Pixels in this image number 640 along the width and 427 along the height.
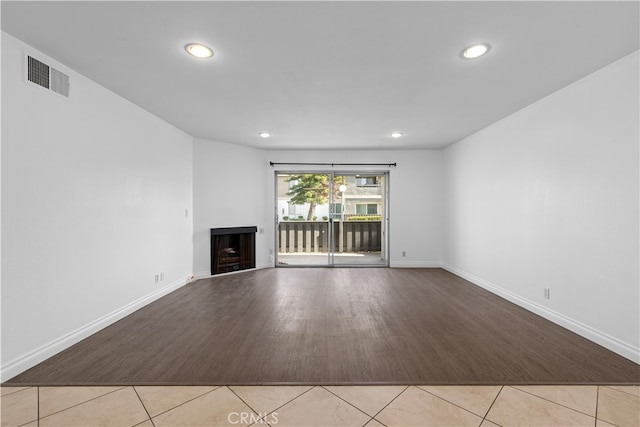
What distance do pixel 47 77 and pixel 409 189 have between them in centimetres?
548

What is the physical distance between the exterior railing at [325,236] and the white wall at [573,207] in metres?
2.76

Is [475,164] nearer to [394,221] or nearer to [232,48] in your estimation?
[394,221]

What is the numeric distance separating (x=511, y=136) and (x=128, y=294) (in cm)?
507

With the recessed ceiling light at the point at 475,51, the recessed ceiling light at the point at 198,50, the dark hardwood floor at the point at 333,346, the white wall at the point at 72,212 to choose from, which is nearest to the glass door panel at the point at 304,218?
the dark hardwood floor at the point at 333,346

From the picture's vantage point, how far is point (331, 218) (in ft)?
20.1

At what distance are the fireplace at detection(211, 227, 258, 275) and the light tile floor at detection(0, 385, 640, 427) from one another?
3372 mm

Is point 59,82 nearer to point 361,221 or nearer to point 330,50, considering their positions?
point 330,50

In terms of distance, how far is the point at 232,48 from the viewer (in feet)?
7.25

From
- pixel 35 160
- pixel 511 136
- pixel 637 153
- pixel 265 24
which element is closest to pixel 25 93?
pixel 35 160

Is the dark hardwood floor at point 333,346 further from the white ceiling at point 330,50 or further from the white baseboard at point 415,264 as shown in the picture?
the white ceiling at point 330,50

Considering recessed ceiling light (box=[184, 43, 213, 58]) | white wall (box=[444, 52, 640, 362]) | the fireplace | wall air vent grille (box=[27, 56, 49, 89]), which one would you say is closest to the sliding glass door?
the fireplace

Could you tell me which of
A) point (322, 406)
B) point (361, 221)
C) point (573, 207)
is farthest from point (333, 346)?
point (361, 221)

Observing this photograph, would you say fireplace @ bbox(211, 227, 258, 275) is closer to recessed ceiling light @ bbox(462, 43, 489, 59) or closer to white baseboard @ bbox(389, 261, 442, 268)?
white baseboard @ bbox(389, 261, 442, 268)

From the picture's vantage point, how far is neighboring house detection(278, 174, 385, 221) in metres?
6.18
